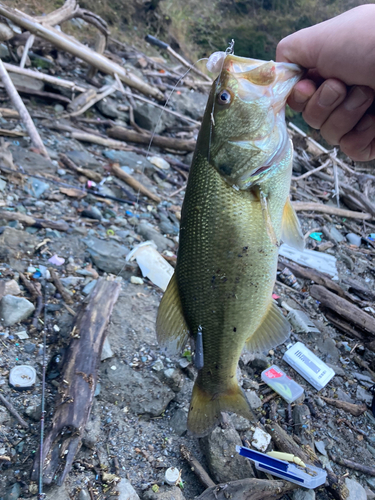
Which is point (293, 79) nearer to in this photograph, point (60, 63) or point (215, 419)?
point (215, 419)

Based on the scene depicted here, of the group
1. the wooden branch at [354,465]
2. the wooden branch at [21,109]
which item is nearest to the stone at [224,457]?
the wooden branch at [354,465]

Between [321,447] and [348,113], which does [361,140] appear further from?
[321,447]

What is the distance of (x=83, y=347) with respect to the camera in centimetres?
282

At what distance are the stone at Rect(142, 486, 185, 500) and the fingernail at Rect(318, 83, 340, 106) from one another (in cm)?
244

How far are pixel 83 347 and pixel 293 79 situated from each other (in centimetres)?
228

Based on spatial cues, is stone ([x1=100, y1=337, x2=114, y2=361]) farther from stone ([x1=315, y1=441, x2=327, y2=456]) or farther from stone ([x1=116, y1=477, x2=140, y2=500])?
stone ([x1=315, y1=441, x2=327, y2=456])

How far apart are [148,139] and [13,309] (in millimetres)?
4765

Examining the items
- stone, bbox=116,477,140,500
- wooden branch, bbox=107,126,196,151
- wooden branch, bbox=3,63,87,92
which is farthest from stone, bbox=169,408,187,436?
wooden branch, bbox=3,63,87,92

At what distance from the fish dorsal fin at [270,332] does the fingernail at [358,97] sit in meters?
1.12

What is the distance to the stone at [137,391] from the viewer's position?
2.81 m

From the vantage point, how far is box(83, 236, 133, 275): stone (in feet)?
12.8

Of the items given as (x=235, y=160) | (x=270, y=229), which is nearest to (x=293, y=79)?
(x=235, y=160)

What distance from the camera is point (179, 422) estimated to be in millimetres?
2820

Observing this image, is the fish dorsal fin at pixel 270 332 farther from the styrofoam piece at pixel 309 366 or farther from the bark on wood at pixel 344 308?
the bark on wood at pixel 344 308
